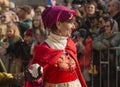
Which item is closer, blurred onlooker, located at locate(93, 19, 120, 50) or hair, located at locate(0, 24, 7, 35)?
blurred onlooker, located at locate(93, 19, 120, 50)

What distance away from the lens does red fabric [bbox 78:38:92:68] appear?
298 inches

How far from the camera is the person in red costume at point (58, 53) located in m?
4.60

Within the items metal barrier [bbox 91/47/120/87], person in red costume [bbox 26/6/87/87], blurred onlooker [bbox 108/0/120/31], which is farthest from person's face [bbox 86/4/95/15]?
person in red costume [bbox 26/6/87/87]

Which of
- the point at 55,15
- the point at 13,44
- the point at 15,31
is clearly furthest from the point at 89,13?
the point at 55,15

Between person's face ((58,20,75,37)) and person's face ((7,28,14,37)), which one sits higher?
person's face ((58,20,75,37))

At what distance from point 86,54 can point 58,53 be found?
3.04 meters

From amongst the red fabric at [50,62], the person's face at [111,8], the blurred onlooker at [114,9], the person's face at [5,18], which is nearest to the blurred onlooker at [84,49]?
the blurred onlooker at [114,9]

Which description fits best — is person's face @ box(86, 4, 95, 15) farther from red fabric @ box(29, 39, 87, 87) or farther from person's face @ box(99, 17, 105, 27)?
red fabric @ box(29, 39, 87, 87)

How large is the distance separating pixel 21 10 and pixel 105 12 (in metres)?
→ 2.30

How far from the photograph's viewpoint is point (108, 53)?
7363 mm

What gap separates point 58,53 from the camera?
15.3ft

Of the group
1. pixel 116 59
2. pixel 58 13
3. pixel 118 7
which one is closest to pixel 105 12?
pixel 118 7

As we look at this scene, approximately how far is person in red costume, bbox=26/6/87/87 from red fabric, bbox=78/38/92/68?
2.79m

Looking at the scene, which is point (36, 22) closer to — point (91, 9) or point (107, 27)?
point (91, 9)
